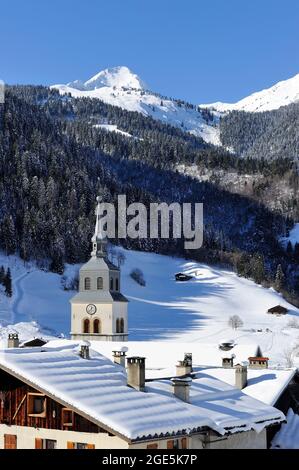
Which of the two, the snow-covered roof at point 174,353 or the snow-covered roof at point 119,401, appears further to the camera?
the snow-covered roof at point 174,353

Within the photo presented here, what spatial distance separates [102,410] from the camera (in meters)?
Result: 25.0

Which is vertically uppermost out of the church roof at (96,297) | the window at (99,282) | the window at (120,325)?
the window at (99,282)

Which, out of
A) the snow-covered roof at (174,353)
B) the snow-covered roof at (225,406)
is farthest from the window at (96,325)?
the snow-covered roof at (225,406)

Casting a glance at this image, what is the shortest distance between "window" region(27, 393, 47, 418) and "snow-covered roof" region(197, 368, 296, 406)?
11204mm

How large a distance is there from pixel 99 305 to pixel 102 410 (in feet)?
155

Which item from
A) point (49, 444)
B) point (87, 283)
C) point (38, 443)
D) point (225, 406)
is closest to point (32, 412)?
point (38, 443)

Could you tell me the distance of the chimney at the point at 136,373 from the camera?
1106 inches

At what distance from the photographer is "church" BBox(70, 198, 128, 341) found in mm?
71125

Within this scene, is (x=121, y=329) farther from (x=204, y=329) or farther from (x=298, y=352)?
(x=204, y=329)

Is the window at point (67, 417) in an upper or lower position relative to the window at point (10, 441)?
upper

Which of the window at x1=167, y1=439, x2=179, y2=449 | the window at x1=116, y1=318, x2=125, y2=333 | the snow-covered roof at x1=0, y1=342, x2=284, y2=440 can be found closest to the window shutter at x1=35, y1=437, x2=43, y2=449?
the snow-covered roof at x1=0, y1=342, x2=284, y2=440

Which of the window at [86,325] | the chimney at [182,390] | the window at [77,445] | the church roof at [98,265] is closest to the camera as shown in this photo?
the window at [77,445]

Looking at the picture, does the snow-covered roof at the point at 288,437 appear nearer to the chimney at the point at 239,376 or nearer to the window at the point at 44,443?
the chimney at the point at 239,376
